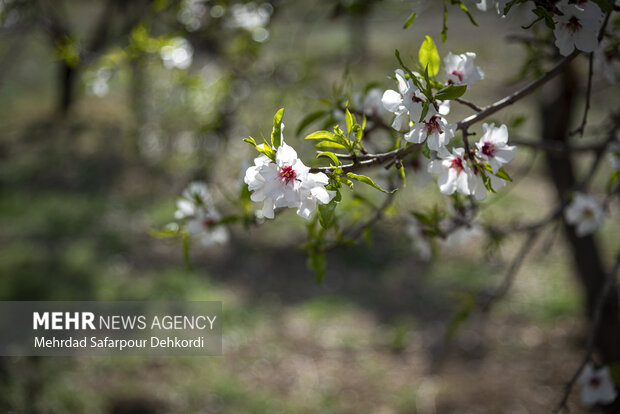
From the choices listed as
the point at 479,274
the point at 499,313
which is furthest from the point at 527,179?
the point at 499,313

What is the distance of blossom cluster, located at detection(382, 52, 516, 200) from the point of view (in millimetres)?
877

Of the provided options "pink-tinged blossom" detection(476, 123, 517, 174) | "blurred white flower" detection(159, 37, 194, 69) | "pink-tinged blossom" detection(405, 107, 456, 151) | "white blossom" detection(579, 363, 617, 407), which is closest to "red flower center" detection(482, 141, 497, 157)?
"pink-tinged blossom" detection(476, 123, 517, 174)

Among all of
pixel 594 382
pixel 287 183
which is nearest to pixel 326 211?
pixel 287 183

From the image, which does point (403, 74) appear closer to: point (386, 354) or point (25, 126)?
point (386, 354)

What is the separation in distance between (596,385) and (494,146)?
931 mm

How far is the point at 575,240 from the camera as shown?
7.66 feet

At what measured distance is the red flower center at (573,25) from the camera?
37.8 inches

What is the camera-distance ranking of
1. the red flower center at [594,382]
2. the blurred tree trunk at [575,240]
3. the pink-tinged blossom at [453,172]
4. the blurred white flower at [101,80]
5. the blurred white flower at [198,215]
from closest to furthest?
the pink-tinged blossom at [453,172], the blurred white flower at [198,215], the red flower center at [594,382], the blurred white flower at [101,80], the blurred tree trunk at [575,240]

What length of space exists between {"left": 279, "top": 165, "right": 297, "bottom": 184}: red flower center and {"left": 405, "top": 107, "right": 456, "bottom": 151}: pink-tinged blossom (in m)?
0.20

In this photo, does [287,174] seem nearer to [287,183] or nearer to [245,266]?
[287,183]

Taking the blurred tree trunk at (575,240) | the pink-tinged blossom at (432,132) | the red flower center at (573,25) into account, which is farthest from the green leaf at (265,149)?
the blurred tree trunk at (575,240)

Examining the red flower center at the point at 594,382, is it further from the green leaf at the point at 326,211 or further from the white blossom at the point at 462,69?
the green leaf at the point at 326,211

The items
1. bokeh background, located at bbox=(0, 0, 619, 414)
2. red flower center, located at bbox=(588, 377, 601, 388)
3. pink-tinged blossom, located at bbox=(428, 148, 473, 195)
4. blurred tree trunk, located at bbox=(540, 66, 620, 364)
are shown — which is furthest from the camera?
blurred tree trunk, located at bbox=(540, 66, 620, 364)

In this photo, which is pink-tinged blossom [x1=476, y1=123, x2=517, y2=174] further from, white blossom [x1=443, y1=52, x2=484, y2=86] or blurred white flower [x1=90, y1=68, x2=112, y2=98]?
blurred white flower [x1=90, y1=68, x2=112, y2=98]
